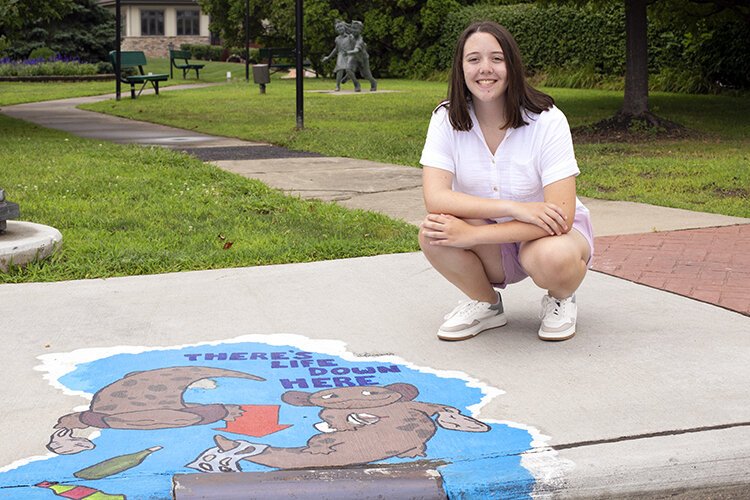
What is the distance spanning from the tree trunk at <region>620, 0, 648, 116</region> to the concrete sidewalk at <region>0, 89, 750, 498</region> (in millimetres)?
8068

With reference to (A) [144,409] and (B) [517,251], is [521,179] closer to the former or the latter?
(B) [517,251]

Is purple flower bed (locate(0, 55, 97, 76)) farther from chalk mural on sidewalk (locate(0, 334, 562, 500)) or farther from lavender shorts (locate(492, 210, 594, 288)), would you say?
lavender shorts (locate(492, 210, 594, 288))

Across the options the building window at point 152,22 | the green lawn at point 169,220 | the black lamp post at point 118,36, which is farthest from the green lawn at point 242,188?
the building window at point 152,22

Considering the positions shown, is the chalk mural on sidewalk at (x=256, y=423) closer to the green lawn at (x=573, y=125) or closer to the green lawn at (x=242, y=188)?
the green lawn at (x=242, y=188)

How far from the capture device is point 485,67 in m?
4.34

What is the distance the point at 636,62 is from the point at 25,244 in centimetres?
1073

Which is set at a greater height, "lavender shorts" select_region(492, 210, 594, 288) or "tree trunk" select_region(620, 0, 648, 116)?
"tree trunk" select_region(620, 0, 648, 116)

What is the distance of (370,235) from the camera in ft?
23.4

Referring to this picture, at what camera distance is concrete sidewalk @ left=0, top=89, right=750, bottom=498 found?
3.26 meters

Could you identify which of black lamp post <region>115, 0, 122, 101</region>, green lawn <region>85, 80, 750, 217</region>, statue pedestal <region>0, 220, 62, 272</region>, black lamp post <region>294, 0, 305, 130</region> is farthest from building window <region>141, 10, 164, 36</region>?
statue pedestal <region>0, 220, 62, 272</region>

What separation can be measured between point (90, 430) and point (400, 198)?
550cm

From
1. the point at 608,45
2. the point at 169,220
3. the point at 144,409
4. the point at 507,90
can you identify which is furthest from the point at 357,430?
the point at 608,45

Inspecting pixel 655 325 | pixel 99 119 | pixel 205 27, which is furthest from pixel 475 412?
pixel 205 27

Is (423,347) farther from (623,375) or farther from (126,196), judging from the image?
(126,196)
